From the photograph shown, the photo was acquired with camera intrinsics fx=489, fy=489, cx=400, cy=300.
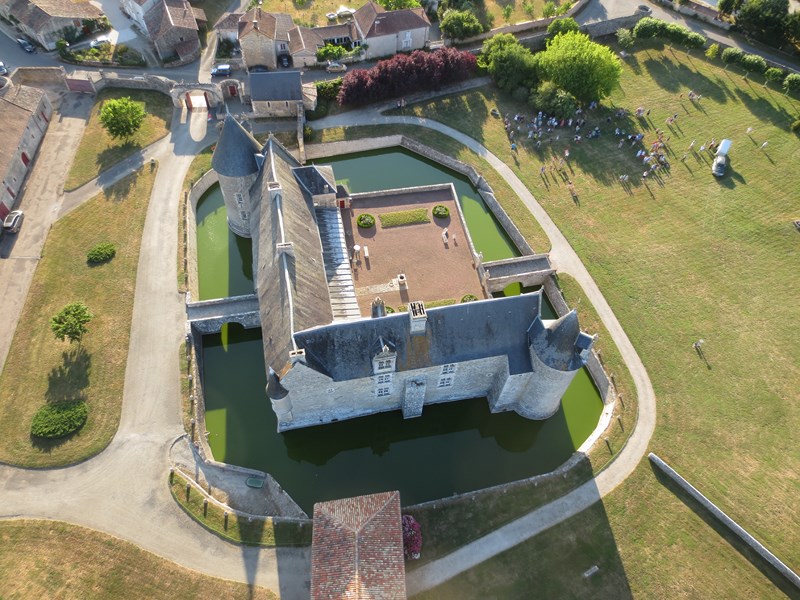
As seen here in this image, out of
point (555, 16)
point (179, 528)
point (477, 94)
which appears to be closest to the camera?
point (179, 528)

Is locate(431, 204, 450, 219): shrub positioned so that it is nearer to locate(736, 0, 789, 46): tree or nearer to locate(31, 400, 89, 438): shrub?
locate(31, 400, 89, 438): shrub

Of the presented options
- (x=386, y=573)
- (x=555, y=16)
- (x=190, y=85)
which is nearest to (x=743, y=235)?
(x=555, y=16)

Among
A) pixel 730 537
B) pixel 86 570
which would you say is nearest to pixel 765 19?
pixel 730 537

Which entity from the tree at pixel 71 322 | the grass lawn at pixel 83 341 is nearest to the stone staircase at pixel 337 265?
the grass lawn at pixel 83 341

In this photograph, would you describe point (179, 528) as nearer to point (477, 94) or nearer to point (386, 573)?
point (386, 573)

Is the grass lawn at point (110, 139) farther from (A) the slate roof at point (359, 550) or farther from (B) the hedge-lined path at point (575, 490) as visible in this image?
(A) the slate roof at point (359, 550)

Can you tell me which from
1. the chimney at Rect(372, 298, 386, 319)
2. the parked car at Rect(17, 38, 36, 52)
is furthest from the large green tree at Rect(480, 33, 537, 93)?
the parked car at Rect(17, 38, 36, 52)

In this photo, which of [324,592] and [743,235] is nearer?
[324,592]
